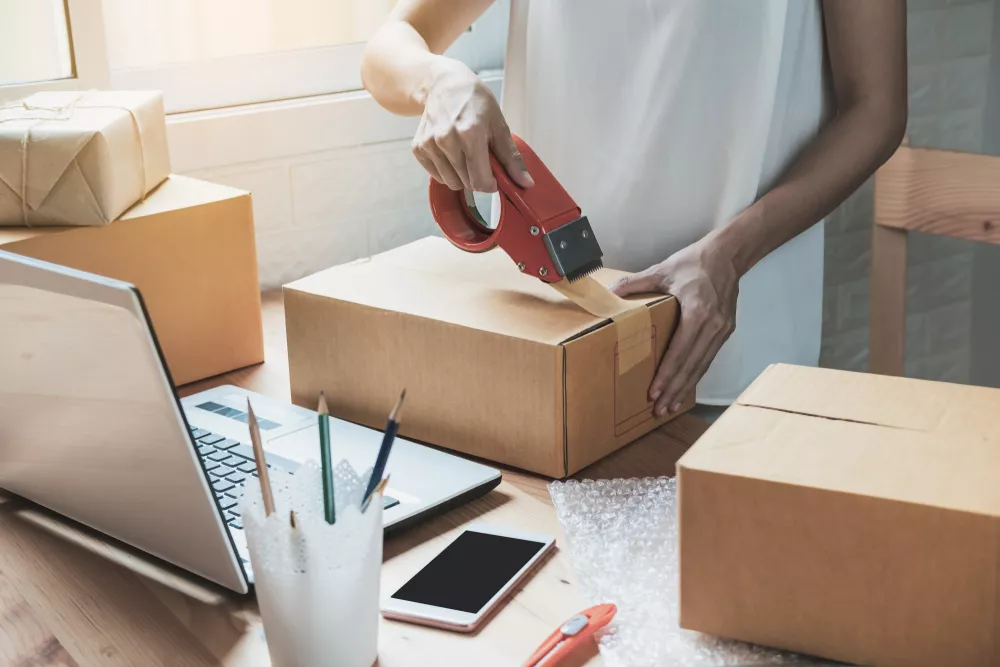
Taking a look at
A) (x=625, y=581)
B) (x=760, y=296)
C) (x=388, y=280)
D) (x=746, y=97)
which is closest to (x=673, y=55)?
(x=746, y=97)

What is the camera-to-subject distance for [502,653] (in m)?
0.65

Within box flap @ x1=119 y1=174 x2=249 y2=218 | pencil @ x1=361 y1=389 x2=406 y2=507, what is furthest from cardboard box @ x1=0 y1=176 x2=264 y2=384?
pencil @ x1=361 y1=389 x2=406 y2=507

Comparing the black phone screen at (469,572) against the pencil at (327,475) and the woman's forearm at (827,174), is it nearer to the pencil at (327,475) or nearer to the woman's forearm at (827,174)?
the pencil at (327,475)

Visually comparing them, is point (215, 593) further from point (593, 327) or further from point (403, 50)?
point (403, 50)

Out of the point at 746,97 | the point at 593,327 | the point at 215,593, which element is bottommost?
the point at 215,593

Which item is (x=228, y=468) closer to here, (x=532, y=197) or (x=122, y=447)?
(x=122, y=447)

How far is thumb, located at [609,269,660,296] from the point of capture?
970mm

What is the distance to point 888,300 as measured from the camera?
4.59 ft

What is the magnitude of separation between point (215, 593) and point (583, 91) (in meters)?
0.73

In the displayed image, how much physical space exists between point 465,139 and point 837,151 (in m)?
0.46

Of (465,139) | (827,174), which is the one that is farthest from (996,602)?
(827,174)

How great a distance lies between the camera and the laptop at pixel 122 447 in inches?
24.7

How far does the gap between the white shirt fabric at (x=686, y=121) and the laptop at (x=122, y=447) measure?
456mm

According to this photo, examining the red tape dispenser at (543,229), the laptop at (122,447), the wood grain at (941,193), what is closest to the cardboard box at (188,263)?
the laptop at (122,447)
